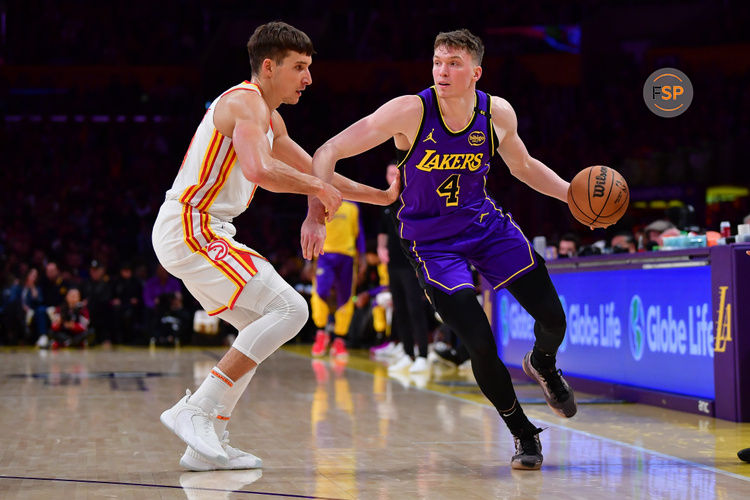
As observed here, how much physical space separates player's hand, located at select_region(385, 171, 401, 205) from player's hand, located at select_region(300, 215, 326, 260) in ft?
1.89

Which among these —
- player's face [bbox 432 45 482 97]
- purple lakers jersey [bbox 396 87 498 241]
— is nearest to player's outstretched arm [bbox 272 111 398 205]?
purple lakers jersey [bbox 396 87 498 241]

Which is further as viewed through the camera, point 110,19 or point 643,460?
point 110,19

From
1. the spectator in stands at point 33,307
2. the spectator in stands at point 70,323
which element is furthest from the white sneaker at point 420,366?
the spectator in stands at point 33,307

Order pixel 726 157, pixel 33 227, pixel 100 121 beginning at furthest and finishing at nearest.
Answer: pixel 100 121 → pixel 33 227 → pixel 726 157

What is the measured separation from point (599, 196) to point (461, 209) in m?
0.65

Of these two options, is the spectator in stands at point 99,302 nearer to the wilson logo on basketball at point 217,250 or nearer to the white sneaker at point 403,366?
the white sneaker at point 403,366

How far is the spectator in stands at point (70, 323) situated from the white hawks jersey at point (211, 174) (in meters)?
11.0

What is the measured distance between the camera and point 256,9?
79.0 feet

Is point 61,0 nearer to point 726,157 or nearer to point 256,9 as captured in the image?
point 256,9

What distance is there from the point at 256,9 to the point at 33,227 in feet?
28.0

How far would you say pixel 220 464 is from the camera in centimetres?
413

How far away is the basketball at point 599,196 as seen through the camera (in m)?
4.45

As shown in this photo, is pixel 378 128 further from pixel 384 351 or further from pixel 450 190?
pixel 384 351

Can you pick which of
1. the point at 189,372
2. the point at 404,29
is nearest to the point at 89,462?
the point at 189,372
